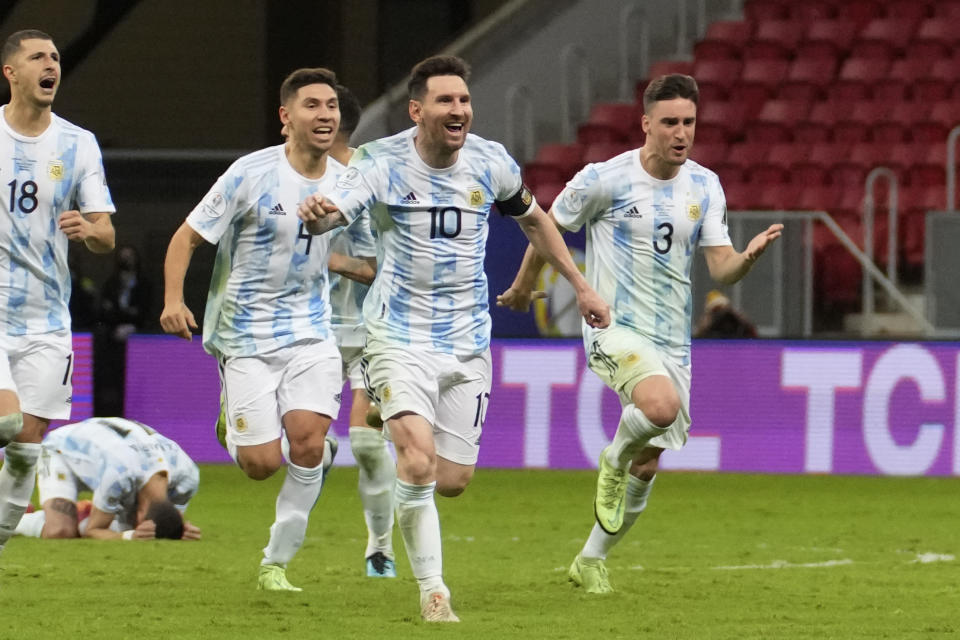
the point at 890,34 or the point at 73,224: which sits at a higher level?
the point at 890,34

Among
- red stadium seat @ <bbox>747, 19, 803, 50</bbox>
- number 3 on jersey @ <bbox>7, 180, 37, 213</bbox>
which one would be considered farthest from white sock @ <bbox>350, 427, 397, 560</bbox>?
red stadium seat @ <bbox>747, 19, 803, 50</bbox>

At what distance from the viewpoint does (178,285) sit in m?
6.90

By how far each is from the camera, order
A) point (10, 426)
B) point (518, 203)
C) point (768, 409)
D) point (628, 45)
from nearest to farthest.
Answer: point (10, 426) < point (518, 203) < point (768, 409) < point (628, 45)

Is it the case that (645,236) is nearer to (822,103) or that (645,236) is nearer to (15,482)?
(15,482)

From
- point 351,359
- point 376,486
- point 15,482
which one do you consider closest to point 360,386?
point 351,359

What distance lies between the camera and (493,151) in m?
7.01

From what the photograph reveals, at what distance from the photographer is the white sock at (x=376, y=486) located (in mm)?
8148

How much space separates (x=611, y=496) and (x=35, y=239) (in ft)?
8.11

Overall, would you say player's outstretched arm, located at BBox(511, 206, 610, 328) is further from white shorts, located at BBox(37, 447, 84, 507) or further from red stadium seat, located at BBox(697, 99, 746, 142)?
Answer: red stadium seat, located at BBox(697, 99, 746, 142)

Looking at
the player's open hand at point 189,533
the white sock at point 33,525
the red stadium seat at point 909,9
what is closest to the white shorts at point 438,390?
the player's open hand at point 189,533

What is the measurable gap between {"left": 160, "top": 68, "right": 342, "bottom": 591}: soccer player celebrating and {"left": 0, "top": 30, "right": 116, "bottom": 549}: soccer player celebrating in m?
0.53

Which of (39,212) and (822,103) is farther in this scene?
(822,103)

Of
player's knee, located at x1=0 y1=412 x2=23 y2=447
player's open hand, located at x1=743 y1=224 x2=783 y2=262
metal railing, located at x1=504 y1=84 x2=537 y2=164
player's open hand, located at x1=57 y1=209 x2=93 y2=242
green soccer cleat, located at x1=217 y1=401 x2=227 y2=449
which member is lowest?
green soccer cleat, located at x1=217 y1=401 x2=227 y2=449

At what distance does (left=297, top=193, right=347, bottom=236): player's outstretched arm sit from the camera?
6469 millimetres
